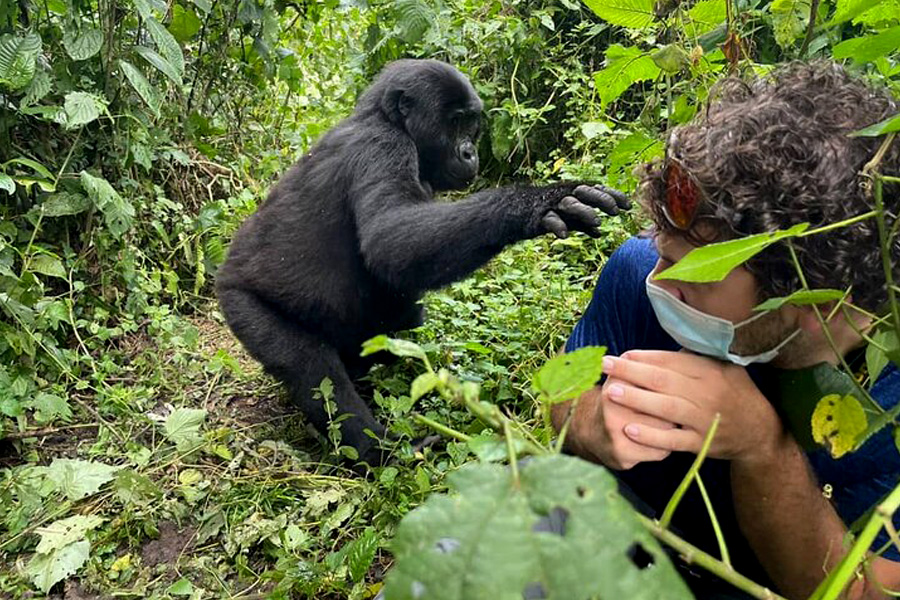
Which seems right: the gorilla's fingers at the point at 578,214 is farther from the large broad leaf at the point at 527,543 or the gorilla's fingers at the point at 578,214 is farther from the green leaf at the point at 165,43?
the green leaf at the point at 165,43

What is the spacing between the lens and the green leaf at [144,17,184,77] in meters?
3.19

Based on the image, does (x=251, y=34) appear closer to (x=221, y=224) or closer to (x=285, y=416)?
(x=221, y=224)

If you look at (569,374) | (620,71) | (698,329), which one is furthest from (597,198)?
(569,374)

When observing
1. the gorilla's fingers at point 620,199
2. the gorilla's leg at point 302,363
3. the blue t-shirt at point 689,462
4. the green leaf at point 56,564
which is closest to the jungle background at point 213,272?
the green leaf at point 56,564

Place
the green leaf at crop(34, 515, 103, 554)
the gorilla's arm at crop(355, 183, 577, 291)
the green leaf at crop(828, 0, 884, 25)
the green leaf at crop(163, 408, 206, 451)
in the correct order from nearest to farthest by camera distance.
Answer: the green leaf at crop(828, 0, 884, 25)
the green leaf at crop(34, 515, 103, 554)
the gorilla's arm at crop(355, 183, 577, 291)
the green leaf at crop(163, 408, 206, 451)

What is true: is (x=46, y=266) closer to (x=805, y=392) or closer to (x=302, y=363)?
(x=302, y=363)

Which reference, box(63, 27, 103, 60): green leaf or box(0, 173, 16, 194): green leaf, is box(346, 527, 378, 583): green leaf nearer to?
box(0, 173, 16, 194): green leaf

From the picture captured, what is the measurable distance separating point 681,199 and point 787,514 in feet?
1.85

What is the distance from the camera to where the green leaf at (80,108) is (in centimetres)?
309

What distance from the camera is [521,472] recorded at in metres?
0.65

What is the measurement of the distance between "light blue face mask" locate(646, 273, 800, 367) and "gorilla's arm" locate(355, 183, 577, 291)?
3.28ft

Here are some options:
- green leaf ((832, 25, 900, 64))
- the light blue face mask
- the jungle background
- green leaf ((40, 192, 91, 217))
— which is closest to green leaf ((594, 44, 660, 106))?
the jungle background

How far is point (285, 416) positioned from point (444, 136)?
4.37 ft

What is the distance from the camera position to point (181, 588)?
2.23 metres
